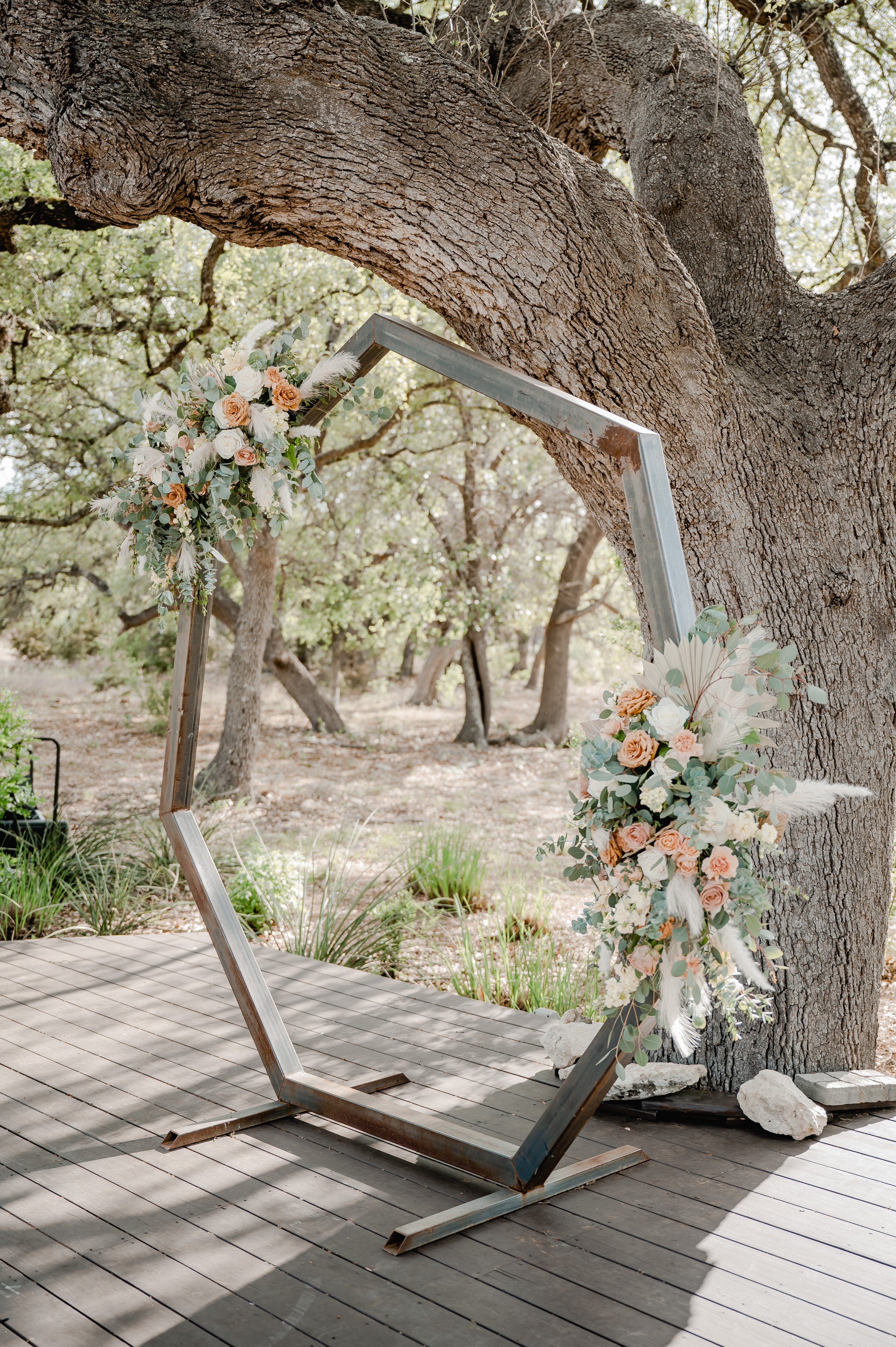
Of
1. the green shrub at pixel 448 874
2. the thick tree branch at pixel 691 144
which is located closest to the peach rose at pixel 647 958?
the thick tree branch at pixel 691 144

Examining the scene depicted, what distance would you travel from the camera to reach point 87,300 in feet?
26.5

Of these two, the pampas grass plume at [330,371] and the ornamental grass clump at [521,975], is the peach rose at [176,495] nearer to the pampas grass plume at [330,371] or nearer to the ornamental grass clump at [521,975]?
the pampas grass plume at [330,371]

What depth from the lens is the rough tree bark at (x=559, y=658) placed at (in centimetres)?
1305

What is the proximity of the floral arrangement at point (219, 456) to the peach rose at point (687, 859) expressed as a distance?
1.37 meters

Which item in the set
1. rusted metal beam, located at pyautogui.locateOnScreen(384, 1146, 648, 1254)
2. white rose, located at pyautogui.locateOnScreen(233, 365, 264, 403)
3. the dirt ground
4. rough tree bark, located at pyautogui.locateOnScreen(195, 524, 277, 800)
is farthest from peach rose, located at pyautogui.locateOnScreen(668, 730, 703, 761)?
rough tree bark, located at pyautogui.locateOnScreen(195, 524, 277, 800)

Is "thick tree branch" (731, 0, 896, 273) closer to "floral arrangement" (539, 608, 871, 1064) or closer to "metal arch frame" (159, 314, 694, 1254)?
"metal arch frame" (159, 314, 694, 1254)

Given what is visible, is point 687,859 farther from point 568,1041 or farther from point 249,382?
point 249,382

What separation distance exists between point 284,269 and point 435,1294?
756 cm

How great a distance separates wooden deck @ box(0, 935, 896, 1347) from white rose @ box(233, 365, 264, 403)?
207 cm

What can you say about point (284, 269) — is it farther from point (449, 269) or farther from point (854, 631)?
point (854, 631)

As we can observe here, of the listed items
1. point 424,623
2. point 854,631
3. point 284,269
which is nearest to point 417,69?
point 854,631

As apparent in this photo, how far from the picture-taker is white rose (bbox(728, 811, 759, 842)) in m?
2.00

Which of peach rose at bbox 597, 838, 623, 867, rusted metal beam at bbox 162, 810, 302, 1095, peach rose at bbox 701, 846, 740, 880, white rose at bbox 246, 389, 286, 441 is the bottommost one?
rusted metal beam at bbox 162, 810, 302, 1095

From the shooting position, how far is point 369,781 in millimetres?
11062
